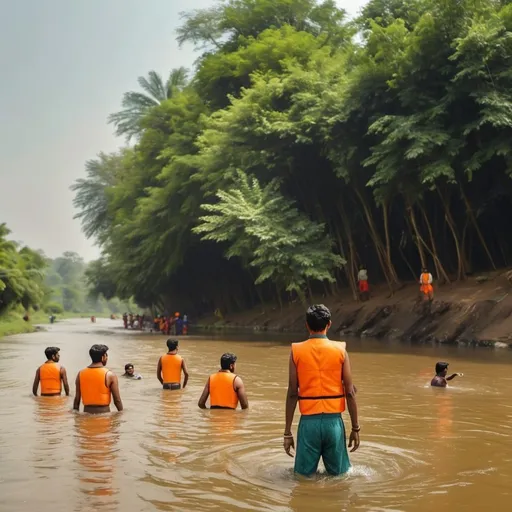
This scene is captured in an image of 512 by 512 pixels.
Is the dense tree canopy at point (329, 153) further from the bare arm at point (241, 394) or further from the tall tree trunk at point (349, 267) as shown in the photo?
the bare arm at point (241, 394)

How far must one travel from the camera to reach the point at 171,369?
13133mm

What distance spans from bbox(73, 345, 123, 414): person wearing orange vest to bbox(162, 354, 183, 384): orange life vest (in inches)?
126

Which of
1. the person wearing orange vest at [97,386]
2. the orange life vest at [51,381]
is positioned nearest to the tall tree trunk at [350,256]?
the orange life vest at [51,381]

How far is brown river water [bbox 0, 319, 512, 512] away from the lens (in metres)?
5.82

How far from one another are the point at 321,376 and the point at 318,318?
483mm

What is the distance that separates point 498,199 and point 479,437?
63.6 ft

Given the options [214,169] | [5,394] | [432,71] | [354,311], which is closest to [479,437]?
[5,394]

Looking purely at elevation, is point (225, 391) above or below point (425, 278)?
below

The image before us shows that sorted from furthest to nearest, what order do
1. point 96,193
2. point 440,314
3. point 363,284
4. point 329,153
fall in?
point 96,193 → point 363,284 → point 329,153 → point 440,314

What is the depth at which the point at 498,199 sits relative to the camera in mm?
26484

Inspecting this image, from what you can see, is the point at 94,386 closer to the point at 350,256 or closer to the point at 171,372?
the point at 171,372

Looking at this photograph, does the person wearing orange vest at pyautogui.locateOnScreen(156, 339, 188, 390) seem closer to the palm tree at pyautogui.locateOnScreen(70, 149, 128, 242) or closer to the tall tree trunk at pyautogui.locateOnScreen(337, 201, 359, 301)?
the tall tree trunk at pyautogui.locateOnScreen(337, 201, 359, 301)

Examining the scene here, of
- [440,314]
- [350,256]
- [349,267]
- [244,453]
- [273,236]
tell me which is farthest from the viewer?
[349,267]

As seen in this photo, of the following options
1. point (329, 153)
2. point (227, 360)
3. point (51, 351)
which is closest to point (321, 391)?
point (227, 360)
